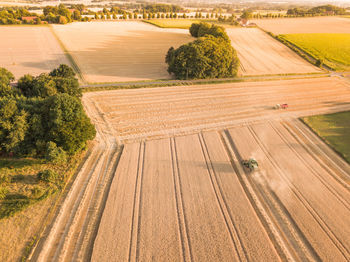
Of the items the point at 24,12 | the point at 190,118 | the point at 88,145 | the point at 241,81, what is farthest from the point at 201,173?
the point at 24,12

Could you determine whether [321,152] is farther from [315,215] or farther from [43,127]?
[43,127]

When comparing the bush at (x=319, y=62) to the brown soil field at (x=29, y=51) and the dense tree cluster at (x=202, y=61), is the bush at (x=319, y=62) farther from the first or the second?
the brown soil field at (x=29, y=51)

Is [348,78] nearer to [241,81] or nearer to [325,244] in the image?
[241,81]

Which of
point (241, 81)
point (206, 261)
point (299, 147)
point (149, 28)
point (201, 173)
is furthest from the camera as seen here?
point (149, 28)

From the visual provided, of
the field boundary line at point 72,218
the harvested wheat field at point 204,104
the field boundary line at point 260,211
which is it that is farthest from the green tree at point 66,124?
the field boundary line at point 260,211

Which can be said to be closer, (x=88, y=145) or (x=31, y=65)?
(x=88, y=145)

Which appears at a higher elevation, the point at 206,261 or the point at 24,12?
the point at 24,12
